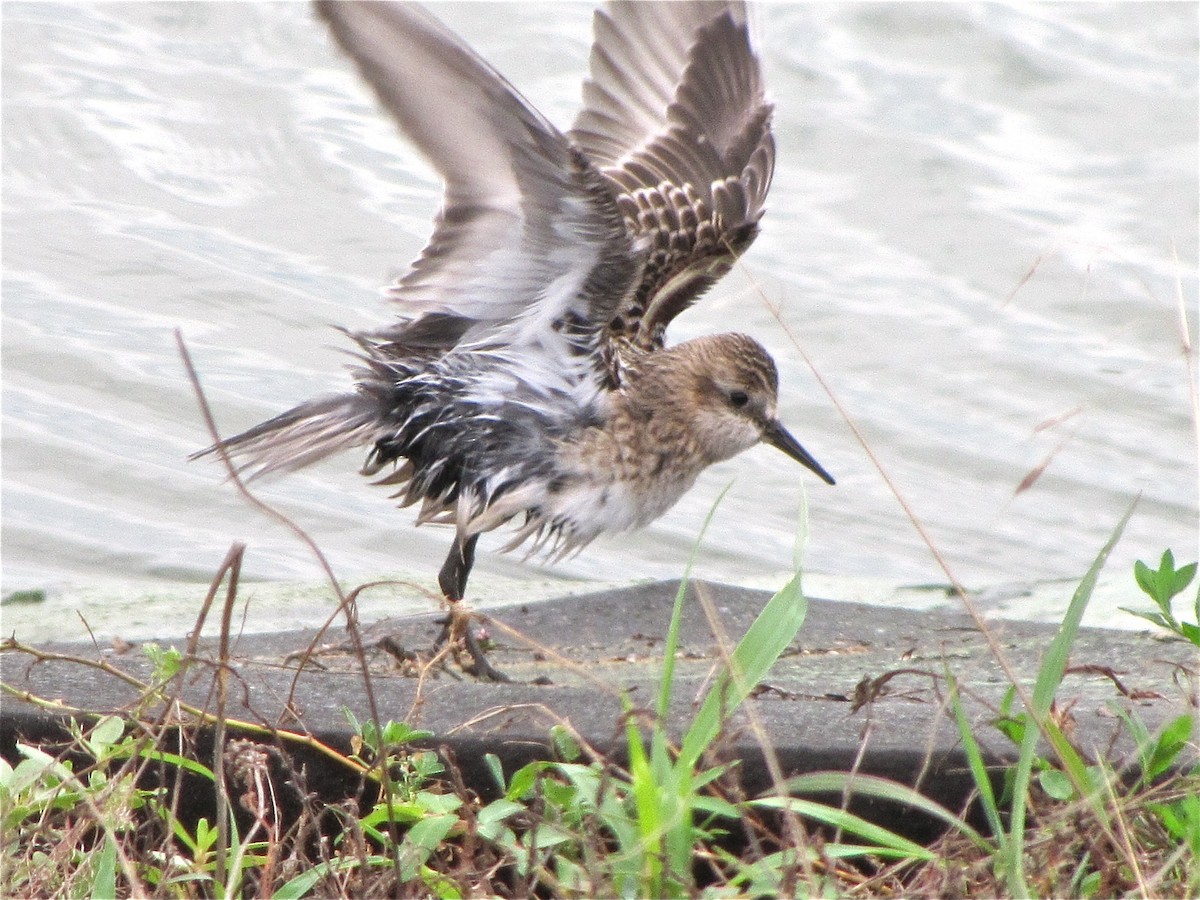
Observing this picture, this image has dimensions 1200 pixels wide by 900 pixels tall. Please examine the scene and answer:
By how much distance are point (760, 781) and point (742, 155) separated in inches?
114

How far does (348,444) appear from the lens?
4.17 metres

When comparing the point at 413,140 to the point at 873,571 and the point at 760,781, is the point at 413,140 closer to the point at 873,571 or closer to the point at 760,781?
the point at 760,781

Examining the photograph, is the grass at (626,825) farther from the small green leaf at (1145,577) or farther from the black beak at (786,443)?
the black beak at (786,443)

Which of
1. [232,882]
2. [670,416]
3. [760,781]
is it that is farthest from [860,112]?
[232,882]

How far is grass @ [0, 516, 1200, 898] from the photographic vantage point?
220 cm

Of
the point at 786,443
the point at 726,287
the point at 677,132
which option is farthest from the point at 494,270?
the point at 726,287

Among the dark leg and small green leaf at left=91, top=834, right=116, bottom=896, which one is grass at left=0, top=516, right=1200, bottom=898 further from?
the dark leg

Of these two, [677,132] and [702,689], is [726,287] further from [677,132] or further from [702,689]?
[702,689]

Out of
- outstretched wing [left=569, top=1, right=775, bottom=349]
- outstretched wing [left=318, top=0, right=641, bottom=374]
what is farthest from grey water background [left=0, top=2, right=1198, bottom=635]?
outstretched wing [left=318, top=0, right=641, bottom=374]

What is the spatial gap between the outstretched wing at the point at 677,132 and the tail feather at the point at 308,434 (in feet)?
3.11

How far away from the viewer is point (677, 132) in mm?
5430

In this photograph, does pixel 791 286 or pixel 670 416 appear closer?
pixel 670 416

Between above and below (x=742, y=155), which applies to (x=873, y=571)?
Answer: below

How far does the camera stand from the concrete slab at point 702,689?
2744 millimetres
